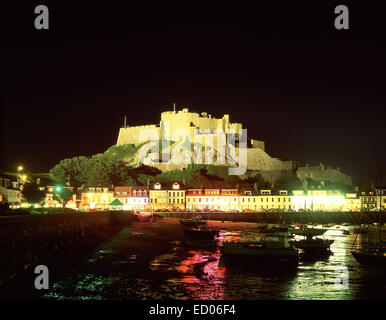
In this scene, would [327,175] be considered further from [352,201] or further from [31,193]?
[31,193]

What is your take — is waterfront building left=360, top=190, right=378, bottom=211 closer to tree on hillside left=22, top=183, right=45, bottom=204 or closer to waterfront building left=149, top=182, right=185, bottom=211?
waterfront building left=149, top=182, right=185, bottom=211

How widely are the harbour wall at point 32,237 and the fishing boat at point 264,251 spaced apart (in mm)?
10946

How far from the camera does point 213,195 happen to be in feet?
313

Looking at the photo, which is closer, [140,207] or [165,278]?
[165,278]

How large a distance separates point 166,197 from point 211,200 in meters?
8.23

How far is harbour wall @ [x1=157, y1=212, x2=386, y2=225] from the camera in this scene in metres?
79.5

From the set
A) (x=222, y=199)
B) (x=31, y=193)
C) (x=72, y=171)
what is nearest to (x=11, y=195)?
(x=31, y=193)

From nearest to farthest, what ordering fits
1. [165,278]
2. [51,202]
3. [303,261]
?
[165,278] < [303,261] < [51,202]

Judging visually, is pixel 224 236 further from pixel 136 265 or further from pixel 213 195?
pixel 213 195

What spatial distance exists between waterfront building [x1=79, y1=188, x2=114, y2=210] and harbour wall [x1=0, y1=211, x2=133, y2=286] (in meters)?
49.8

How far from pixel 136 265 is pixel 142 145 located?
328ft

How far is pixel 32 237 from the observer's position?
91.6 ft
